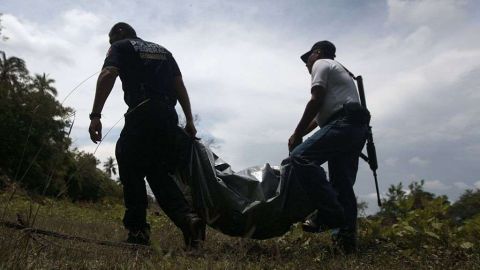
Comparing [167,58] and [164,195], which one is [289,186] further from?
[167,58]

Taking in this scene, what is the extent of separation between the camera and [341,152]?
13.4ft

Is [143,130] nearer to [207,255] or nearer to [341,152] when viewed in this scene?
[207,255]

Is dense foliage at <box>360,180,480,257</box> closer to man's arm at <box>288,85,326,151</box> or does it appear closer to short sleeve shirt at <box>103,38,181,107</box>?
man's arm at <box>288,85,326,151</box>

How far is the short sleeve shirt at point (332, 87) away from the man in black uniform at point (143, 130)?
1389 mm

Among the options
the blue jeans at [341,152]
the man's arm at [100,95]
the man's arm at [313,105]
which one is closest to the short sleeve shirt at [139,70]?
the man's arm at [100,95]

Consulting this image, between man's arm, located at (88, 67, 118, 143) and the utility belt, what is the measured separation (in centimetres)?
203

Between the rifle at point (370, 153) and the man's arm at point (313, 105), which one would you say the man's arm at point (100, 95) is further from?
the rifle at point (370, 153)

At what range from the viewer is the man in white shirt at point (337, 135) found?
13.1ft

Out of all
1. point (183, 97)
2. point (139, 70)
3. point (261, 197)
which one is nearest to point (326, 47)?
point (183, 97)

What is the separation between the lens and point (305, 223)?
402 centimetres

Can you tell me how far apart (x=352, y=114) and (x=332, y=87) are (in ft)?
1.18

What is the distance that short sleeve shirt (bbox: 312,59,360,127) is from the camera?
13.8ft


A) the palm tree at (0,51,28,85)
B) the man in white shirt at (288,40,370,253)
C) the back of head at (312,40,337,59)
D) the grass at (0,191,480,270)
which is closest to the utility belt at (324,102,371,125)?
the man in white shirt at (288,40,370,253)

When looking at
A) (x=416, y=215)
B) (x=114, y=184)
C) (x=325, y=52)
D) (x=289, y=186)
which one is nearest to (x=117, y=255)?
(x=289, y=186)
